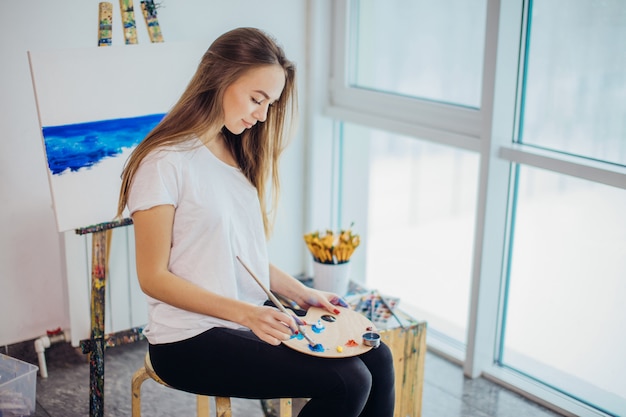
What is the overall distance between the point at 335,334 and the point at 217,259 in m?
0.32

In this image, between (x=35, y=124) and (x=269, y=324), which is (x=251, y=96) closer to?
(x=269, y=324)

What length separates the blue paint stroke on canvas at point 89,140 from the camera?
80.5 inches

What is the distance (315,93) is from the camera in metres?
2.82

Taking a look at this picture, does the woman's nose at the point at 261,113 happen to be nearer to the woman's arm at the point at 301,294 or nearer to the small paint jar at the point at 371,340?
the woman's arm at the point at 301,294

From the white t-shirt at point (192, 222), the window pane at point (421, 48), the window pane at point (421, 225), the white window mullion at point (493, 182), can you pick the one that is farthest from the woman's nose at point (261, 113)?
the window pane at point (421, 225)

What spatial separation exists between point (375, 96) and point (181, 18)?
737 millimetres

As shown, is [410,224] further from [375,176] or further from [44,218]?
[44,218]

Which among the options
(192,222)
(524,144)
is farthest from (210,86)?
(524,144)

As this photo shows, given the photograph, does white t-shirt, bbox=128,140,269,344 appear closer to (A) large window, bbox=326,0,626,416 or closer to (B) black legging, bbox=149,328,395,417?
Result: (B) black legging, bbox=149,328,395,417

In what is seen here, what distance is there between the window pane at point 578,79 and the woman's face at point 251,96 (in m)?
0.88

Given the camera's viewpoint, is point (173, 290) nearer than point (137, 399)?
Yes

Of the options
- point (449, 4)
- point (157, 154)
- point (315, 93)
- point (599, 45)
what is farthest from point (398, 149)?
point (157, 154)

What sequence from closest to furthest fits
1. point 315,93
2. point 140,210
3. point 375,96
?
point 140,210, point 375,96, point 315,93

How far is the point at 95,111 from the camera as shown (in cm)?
211
